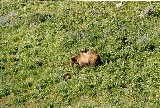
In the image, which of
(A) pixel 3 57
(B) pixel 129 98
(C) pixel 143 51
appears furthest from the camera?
(A) pixel 3 57

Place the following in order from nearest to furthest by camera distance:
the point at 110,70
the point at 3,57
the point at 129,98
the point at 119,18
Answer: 1. the point at 129,98
2. the point at 110,70
3. the point at 3,57
4. the point at 119,18

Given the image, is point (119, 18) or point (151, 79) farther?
point (119, 18)

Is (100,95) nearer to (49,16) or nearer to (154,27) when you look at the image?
(154,27)

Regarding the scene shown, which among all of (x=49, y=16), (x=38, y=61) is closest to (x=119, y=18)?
(x=49, y=16)

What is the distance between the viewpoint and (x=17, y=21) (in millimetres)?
29859

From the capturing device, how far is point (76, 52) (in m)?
24.3

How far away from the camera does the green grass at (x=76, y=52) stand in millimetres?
20731

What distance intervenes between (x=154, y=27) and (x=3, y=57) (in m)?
9.08

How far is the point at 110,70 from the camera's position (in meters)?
22.1

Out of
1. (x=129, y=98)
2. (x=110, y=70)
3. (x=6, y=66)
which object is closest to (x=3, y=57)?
(x=6, y=66)

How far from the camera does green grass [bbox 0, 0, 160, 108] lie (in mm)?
20731

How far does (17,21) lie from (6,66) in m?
5.97

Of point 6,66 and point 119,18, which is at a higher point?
point 119,18

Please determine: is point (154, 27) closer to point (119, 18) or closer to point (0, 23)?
point (119, 18)
